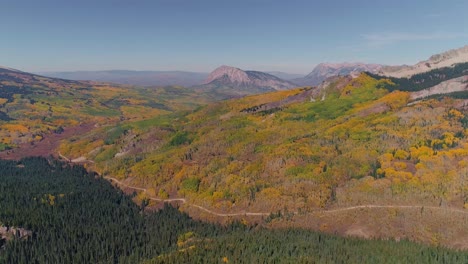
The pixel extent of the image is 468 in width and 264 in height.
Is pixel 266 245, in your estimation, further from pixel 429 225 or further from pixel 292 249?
pixel 429 225

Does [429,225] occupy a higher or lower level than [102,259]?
higher

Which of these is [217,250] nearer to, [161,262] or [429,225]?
[161,262]

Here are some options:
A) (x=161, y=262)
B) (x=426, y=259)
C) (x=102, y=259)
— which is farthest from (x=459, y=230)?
(x=102, y=259)

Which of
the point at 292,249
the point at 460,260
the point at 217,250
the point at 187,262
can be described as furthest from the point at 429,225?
the point at 187,262

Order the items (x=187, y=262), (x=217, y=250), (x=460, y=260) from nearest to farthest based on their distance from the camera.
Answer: (x=460, y=260) < (x=187, y=262) < (x=217, y=250)

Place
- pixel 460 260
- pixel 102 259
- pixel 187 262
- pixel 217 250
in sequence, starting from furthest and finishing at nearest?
pixel 102 259 < pixel 217 250 < pixel 187 262 < pixel 460 260

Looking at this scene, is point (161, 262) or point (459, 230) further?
point (459, 230)

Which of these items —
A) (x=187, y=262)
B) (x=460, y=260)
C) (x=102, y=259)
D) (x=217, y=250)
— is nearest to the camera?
(x=460, y=260)

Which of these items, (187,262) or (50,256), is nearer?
(187,262)

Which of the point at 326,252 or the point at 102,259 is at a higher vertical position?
the point at 326,252
